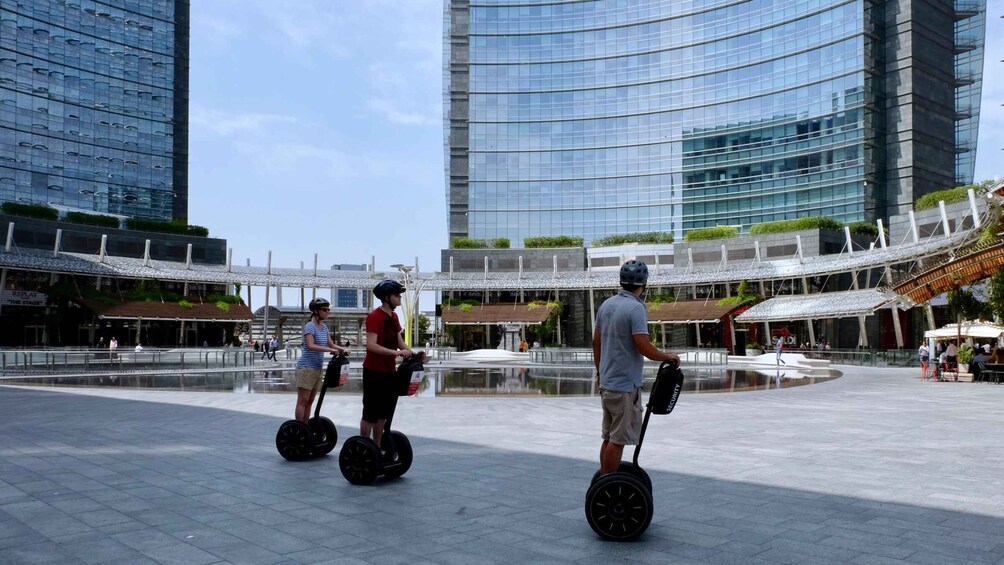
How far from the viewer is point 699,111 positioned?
3248 inches

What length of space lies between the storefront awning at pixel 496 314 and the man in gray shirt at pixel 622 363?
59.5 m

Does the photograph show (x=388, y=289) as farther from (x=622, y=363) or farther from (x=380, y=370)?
(x=622, y=363)

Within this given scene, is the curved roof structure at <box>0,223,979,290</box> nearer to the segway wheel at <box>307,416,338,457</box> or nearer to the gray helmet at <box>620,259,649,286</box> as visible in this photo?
the segway wheel at <box>307,416,338,457</box>

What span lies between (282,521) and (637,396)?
110 inches

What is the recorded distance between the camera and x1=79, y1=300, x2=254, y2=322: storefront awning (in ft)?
176

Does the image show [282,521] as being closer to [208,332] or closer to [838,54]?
[208,332]

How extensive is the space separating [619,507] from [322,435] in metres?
4.50

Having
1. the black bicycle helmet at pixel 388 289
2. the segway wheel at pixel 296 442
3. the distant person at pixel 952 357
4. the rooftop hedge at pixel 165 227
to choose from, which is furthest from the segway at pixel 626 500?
the rooftop hedge at pixel 165 227

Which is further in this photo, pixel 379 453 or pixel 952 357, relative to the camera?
pixel 952 357

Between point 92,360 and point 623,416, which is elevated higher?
point 623,416

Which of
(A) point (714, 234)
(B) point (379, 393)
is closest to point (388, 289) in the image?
(B) point (379, 393)

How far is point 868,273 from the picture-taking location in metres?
49.1

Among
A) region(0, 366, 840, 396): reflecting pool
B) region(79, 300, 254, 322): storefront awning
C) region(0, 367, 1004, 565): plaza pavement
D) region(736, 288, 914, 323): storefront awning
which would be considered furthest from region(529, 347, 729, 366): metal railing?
region(79, 300, 254, 322): storefront awning

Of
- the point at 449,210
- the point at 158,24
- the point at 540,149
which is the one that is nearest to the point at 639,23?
the point at 540,149
